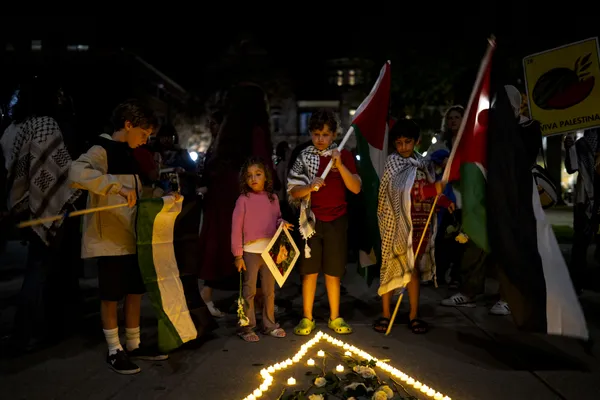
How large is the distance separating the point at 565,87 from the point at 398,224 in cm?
294

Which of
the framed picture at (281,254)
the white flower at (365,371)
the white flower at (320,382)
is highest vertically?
the framed picture at (281,254)

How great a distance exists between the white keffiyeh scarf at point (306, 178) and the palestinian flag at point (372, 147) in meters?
0.33

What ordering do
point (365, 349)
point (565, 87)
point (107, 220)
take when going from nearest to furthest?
point (107, 220) → point (365, 349) → point (565, 87)

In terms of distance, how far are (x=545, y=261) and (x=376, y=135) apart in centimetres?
188

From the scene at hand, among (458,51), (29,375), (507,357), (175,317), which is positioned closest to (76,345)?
(29,375)

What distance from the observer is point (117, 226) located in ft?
12.7

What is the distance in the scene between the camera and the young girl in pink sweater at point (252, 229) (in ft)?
14.9

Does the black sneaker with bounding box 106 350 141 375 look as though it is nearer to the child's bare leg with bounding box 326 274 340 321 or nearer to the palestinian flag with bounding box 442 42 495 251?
the child's bare leg with bounding box 326 274 340 321

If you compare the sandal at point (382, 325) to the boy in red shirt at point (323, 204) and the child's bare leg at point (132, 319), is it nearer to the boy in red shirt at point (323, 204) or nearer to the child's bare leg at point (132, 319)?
the boy in red shirt at point (323, 204)

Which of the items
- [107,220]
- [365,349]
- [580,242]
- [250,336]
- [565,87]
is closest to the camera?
[107,220]

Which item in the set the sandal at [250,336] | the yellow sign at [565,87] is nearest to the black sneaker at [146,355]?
the sandal at [250,336]

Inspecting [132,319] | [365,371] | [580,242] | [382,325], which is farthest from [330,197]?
[580,242]

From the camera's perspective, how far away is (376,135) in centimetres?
487

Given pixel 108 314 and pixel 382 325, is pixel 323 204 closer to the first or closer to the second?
pixel 382 325
